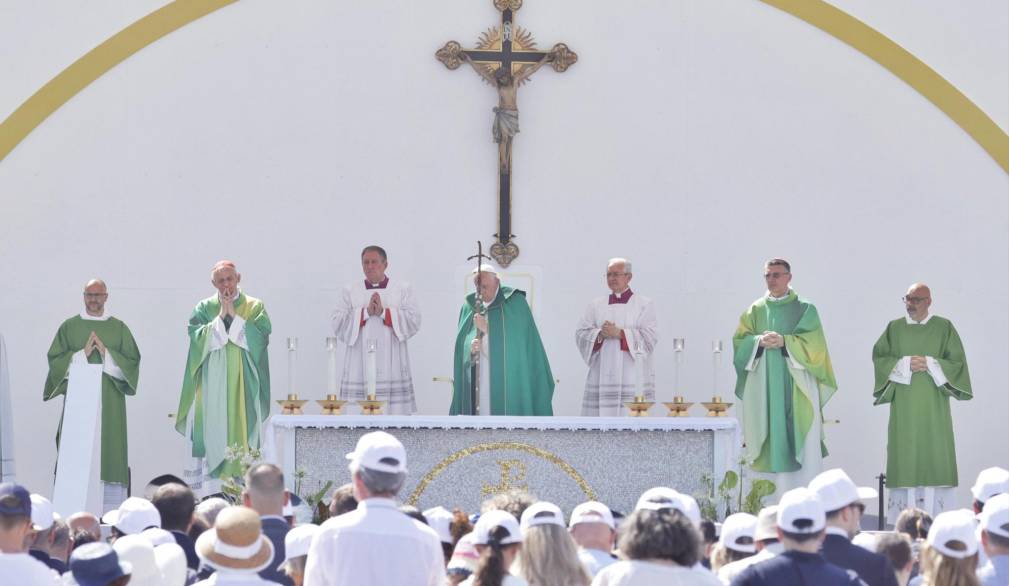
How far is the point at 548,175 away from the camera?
15.1 m

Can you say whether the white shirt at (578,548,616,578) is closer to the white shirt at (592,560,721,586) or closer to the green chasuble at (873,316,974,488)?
the white shirt at (592,560,721,586)

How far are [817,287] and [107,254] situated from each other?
5994mm

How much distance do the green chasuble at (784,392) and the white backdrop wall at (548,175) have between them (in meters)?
1.96

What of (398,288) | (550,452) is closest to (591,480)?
(550,452)

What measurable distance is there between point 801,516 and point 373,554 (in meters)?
1.51

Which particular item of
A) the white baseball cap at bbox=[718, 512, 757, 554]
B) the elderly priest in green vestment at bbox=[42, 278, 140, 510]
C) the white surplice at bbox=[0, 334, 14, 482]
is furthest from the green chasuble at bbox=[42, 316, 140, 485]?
the white baseball cap at bbox=[718, 512, 757, 554]

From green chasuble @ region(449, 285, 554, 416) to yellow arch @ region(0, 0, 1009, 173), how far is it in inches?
159

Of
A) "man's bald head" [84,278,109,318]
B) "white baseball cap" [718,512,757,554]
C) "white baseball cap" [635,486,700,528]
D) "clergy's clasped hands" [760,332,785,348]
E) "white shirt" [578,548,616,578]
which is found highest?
"man's bald head" [84,278,109,318]

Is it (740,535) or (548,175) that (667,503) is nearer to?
(740,535)

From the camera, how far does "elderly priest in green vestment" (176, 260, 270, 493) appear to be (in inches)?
508

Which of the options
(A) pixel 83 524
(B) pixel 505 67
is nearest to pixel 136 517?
(A) pixel 83 524

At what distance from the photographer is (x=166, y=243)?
14.9 m

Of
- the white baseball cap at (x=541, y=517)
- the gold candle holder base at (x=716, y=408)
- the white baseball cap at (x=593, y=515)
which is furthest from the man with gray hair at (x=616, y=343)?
the white baseball cap at (x=541, y=517)

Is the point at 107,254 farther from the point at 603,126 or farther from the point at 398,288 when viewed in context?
the point at 603,126
